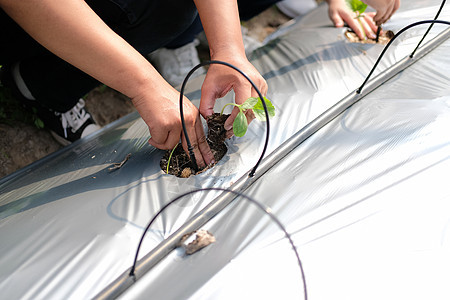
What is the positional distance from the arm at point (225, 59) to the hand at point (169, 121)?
0.06 m

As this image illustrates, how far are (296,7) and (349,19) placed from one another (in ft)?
2.32

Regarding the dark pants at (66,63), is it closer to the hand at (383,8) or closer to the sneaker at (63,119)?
the sneaker at (63,119)

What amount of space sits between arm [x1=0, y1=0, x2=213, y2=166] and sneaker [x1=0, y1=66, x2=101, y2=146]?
0.50m

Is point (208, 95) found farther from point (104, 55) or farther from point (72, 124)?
point (72, 124)

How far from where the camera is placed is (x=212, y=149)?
79 cm

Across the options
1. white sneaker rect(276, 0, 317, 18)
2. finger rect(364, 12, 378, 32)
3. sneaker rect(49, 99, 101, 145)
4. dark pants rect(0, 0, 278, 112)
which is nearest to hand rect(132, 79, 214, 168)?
dark pants rect(0, 0, 278, 112)

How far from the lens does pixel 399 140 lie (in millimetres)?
703

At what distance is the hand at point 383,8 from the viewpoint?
1.02 m

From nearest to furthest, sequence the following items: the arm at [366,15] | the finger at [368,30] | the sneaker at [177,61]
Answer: the arm at [366,15]
the finger at [368,30]
the sneaker at [177,61]

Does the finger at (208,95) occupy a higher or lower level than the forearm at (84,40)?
lower

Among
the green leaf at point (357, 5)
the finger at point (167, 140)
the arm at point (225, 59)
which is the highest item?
the arm at point (225, 59)

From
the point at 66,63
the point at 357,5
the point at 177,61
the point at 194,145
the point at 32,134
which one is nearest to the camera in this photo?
the point at 194,145

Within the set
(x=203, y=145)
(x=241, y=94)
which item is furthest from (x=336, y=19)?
(x=203, y=145)

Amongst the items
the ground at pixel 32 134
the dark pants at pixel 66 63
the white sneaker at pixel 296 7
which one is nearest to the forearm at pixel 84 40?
the dark pants at pixel 66 63
